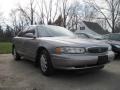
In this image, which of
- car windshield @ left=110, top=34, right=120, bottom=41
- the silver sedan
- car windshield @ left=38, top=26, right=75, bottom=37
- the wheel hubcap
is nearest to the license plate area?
the silver sedan

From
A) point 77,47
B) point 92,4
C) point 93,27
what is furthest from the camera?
point 93,27

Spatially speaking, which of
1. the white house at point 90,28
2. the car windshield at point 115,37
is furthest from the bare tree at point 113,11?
the car windshield at point 115,37

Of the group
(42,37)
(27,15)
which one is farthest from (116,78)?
(27,15)

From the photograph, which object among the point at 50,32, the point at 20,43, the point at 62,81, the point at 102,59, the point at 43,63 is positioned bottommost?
the point at 62,81

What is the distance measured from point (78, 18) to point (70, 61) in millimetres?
45741

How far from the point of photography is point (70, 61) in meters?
4.33

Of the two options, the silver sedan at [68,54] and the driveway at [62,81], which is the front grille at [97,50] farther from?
the driveway at [62,81]

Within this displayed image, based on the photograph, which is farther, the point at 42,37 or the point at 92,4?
the point at 92,4

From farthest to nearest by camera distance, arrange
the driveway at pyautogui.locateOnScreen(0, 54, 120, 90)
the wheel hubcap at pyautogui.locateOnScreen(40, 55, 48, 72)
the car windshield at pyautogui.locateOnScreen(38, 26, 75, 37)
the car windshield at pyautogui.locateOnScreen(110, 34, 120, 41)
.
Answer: the car windshield at pyautogui.locateOnScreen(110, 34, 120, 41) → the car windshield at pyautogui.locateOnScreen(38, 26, 75, 37) → the wheel hubcap at pyautogui.locateOnScreen(40, 55, 48, 72) → the driveway at pyautogui.locateOnScreen(0, 54, 120, 90)

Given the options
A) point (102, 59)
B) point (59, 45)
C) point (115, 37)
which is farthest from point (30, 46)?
point (115, 37)

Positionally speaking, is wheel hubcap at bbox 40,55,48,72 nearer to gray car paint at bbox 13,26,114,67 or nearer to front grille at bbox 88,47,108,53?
gray car paint at bbox 13,26,114,67

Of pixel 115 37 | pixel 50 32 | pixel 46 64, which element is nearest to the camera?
pixel 46 64

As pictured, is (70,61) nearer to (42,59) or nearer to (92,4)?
(42,59)

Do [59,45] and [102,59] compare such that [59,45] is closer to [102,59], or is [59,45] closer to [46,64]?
[46,64]
